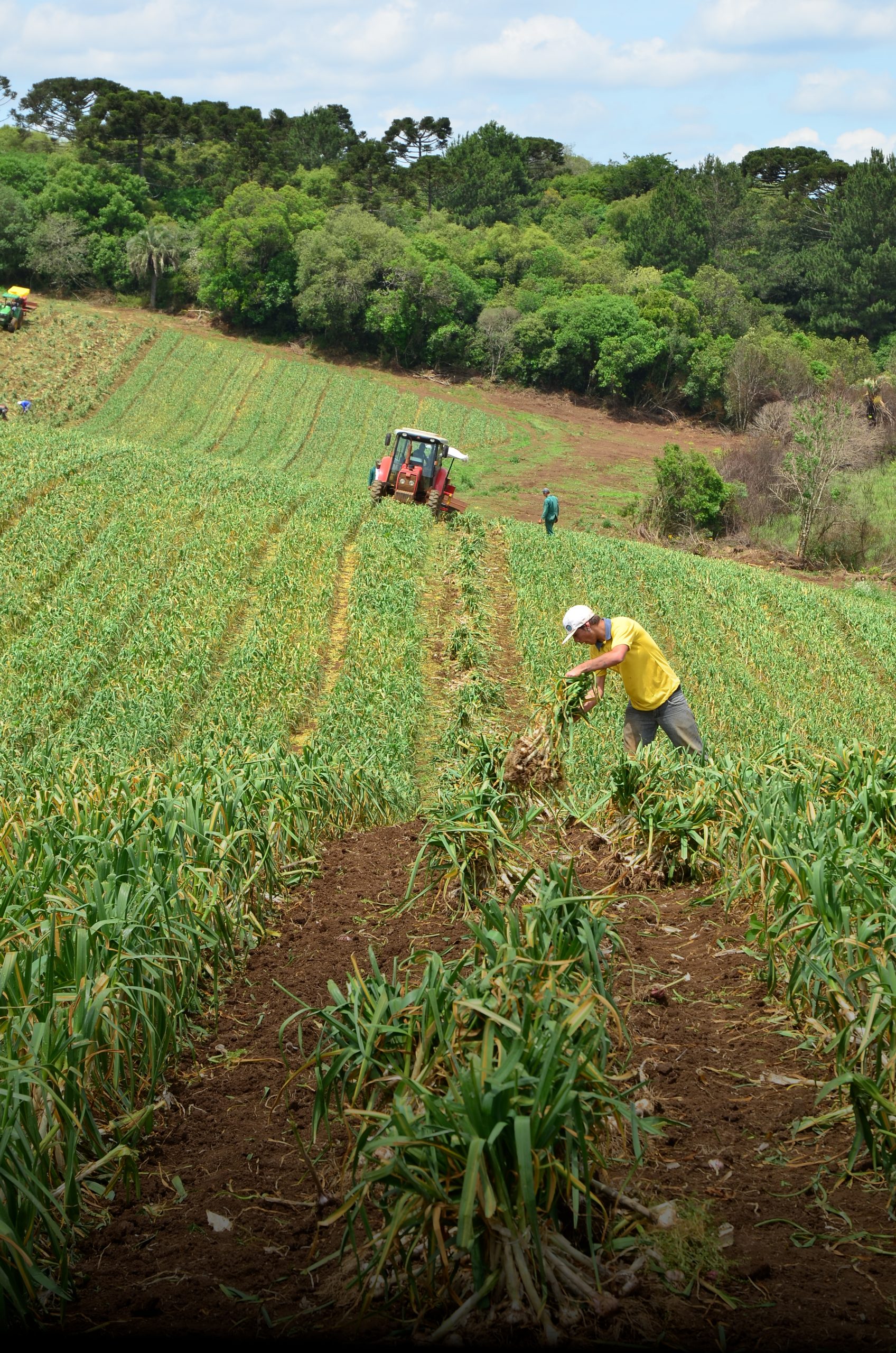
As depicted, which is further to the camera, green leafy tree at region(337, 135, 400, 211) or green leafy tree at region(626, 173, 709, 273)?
green leafy tree at region(337, 135, 400, 211)

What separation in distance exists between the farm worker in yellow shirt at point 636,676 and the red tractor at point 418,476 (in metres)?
16.0

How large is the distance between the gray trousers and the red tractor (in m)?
16.0

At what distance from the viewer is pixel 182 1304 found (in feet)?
9.52

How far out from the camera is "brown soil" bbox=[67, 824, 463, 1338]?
289cm

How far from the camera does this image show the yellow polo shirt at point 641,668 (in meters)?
7.43

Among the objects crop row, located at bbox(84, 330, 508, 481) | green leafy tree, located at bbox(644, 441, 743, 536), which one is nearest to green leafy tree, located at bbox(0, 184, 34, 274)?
crop row, located at bbox(84, 330, 508, 481)

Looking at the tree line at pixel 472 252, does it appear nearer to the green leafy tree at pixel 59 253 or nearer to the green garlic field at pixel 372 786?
the green leafy tree at pixel 59 253

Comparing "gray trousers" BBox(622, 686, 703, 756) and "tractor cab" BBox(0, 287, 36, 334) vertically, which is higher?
"tractor cab" BBox(0, 287, 36, 334)

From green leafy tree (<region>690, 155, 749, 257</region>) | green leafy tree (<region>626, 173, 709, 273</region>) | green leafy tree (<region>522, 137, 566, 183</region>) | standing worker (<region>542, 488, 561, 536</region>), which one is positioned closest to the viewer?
standing worker (<region>542, 488, 561, 536</region>)

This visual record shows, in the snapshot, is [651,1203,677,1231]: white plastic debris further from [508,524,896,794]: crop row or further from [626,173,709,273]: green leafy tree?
[626,173,709,273]: green leafy tree

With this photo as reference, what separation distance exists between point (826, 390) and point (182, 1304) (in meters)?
48.2

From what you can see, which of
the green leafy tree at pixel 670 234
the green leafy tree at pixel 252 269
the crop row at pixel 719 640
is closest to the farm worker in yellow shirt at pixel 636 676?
the crop row at pixel 719 640

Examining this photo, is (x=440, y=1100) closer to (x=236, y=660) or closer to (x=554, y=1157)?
(x=554, y=1157)

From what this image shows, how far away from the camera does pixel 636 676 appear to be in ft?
25.4
